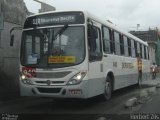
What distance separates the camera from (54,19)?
42.2 feet

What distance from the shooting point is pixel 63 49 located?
12.4m

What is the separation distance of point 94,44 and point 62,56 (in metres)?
1.28

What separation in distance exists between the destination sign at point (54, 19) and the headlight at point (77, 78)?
1623 millimetres

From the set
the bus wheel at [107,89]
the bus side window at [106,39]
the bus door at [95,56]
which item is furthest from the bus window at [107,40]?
the bus wheel at [107,89]

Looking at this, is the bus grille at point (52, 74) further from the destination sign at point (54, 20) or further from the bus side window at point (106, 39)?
the bus side window at point (106, 39)

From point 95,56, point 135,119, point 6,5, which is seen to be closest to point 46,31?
point 95,56

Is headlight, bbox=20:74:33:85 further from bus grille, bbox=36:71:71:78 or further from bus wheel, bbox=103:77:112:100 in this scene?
bus wheel, bbox=103:77:112:100

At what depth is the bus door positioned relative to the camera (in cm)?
1262

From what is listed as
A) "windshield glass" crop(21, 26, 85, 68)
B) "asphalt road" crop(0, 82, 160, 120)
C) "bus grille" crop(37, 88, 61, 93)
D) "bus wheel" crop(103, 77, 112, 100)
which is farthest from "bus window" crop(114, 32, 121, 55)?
"bus grille" crop(37, 88, 61, 93)

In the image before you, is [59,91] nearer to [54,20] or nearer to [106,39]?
[54,20]

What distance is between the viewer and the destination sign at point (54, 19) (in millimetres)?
12648

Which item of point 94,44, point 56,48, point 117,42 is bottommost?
point 56,48

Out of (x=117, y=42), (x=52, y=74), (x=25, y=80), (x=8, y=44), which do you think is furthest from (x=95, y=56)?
(x=8, y=44)

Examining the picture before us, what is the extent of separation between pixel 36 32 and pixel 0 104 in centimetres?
307
